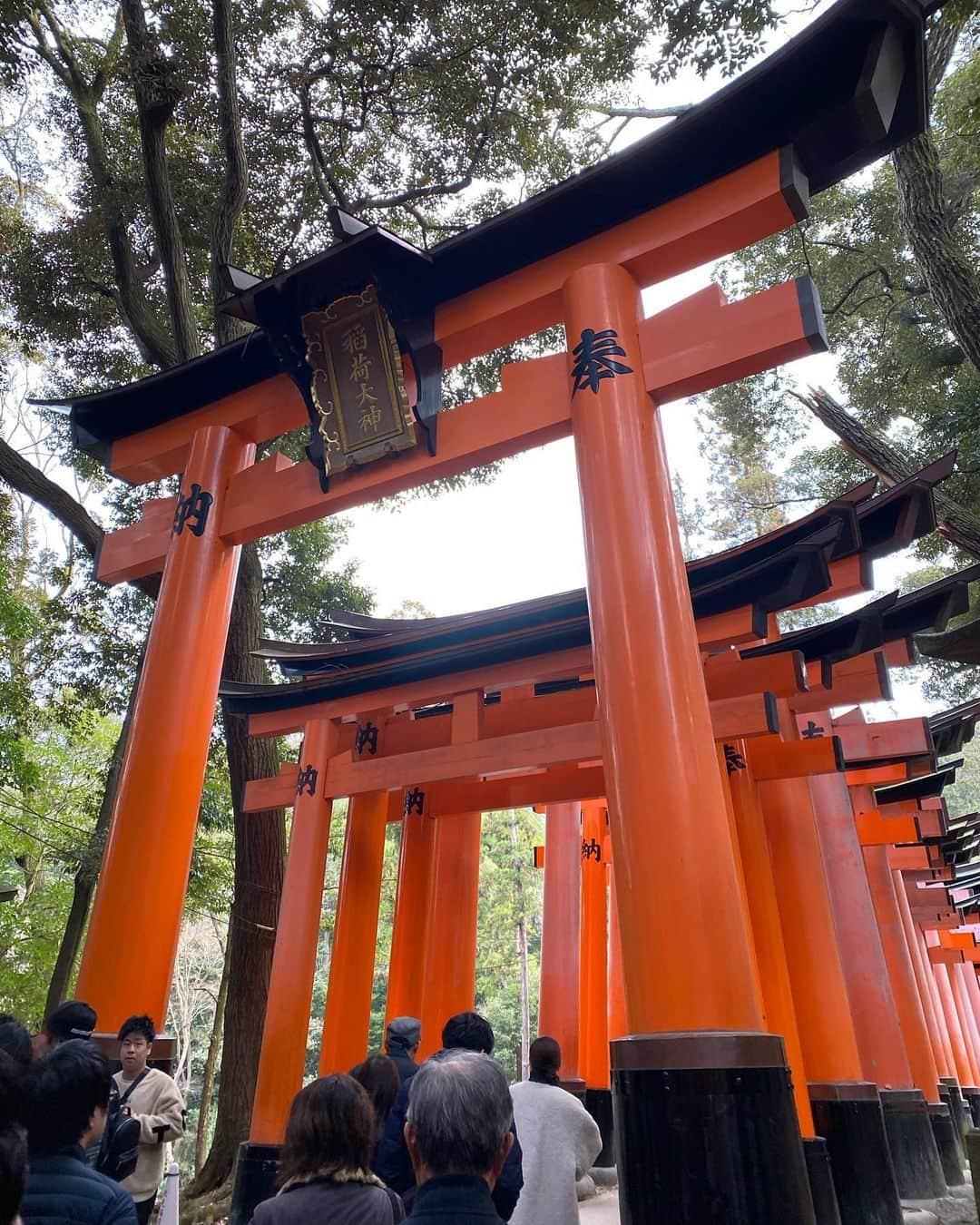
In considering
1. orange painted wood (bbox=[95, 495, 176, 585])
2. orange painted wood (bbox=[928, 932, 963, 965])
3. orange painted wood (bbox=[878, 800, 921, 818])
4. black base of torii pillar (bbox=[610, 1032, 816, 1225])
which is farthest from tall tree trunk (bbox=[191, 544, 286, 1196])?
orange painted wood (bbox=[928, 932, 963, 965])

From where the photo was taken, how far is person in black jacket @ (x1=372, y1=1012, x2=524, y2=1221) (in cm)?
275

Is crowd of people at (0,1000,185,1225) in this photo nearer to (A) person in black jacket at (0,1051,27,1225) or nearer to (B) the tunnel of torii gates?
(A) person in black jacket at (0,1051,27,1225)

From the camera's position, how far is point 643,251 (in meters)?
5.14

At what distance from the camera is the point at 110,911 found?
17.9ft

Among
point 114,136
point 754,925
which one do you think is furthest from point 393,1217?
point 114,136

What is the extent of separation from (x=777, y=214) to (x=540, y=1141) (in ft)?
16.3

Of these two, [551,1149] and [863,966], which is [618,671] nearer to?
[551,1149]

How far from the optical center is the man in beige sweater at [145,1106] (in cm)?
409

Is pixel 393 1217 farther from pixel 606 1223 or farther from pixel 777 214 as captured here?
pixel 606 1223

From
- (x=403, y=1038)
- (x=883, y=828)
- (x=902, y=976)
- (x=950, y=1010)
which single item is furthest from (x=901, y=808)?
(x=950, y=1010)

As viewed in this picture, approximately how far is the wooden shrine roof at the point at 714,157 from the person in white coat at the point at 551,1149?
4.69 metres

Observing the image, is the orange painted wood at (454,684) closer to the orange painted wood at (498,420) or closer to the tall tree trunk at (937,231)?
the orange painted wood at (498,420)

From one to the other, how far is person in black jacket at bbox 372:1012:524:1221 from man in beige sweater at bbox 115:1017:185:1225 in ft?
4.24

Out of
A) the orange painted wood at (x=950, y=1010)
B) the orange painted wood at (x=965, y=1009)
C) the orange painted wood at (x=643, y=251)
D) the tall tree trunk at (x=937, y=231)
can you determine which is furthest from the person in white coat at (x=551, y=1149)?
the orange painted wood at (x=965, y=1009)
